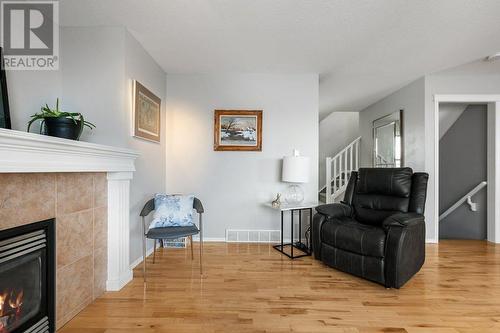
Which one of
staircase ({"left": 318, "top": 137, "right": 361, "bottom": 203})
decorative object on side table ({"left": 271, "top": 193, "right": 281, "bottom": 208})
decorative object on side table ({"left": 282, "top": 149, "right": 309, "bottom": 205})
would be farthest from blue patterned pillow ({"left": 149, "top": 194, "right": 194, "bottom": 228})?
staircase ({"left": 318, "top": 137, "right": 361, "bottom": 203})

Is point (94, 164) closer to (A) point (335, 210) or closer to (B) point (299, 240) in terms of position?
(A) point (335, 210)

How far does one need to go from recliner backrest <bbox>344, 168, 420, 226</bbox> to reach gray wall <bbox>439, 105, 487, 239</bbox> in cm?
197

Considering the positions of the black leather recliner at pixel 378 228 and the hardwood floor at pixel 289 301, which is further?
the black leather recliner at pixel 378 228

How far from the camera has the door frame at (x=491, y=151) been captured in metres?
3.37

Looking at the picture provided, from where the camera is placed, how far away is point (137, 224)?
8.31 feet

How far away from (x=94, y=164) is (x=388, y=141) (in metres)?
4.45

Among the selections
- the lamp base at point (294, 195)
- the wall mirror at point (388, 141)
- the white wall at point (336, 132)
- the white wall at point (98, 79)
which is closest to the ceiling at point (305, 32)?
the white wall at point (98, 79)

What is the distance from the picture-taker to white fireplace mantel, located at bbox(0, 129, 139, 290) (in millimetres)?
1167

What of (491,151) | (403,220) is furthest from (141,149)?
(491,151)

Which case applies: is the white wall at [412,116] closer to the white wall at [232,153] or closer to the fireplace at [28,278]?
the white wall at [232,153]

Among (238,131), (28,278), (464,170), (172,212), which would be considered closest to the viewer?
(28,278)

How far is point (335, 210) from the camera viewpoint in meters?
2.66

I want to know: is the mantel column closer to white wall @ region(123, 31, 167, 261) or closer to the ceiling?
white wall @ region(123, 31, 167, 261)

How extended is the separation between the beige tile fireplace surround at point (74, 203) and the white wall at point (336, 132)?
Answer: 18.7 ft
